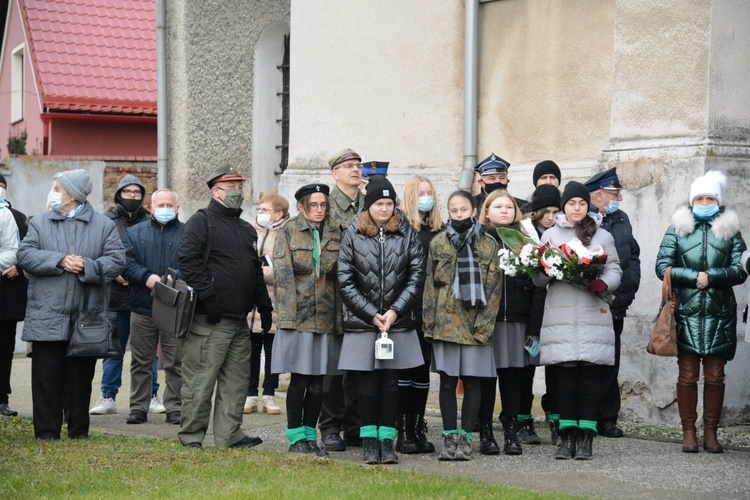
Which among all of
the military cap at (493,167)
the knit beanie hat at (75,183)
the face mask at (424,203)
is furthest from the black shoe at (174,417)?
the military cap at (493,167)

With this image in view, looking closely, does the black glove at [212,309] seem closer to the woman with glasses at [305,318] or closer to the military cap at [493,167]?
the woman with glasses at [305,318]

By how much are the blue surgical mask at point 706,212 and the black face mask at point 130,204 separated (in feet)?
15.4

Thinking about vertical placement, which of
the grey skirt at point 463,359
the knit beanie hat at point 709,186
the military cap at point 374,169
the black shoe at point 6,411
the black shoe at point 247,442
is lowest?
the black shoe at point 6,411

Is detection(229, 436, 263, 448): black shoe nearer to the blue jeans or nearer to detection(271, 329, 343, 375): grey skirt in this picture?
detection(271, 329, 343, 375): grey skirt

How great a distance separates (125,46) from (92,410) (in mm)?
14480

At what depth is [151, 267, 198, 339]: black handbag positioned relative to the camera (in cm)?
823

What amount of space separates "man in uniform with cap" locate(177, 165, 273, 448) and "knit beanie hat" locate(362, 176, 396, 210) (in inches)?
39.4

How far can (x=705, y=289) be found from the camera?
324 inches

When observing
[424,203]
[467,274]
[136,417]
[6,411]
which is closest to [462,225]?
[467,274]

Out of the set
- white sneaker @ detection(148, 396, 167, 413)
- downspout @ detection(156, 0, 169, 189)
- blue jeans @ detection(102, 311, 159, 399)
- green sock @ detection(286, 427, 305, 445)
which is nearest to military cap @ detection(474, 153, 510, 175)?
green sock @ detection(286, 427, 305, 445)

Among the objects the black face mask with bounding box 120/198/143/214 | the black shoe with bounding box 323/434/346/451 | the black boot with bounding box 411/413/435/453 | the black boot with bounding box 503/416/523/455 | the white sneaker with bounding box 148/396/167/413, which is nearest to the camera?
the black boot with bounding box 503/416/523/455

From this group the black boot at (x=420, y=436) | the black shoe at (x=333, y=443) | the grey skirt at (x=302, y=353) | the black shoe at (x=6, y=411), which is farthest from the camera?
the black shoe at (x=6, y=411)

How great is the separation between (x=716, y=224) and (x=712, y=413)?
1.28 m

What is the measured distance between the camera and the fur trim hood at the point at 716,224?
8219 mm
